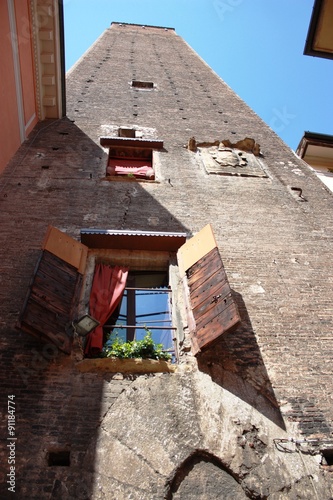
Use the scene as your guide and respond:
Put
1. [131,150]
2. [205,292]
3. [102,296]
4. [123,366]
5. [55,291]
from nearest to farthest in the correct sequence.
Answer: [123,366]
[55,291]
[205,292]
[102,296]
[131,150]

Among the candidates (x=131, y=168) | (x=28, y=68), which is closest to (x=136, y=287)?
(x=131, y=168)

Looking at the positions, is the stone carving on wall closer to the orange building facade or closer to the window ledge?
the orange building facade

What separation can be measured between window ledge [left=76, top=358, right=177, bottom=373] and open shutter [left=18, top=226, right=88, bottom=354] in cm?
25

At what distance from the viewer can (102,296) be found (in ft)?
17.0

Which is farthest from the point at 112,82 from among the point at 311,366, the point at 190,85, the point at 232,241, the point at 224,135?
the point at 311,366

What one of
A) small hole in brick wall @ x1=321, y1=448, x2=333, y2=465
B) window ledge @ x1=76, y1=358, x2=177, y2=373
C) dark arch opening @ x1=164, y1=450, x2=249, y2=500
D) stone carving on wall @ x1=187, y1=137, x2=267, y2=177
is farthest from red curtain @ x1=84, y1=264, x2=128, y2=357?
stone carving on wall @ x1=187, y1=137, x2=267, y2=177

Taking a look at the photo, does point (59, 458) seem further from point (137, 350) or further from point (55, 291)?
point (55, 291)

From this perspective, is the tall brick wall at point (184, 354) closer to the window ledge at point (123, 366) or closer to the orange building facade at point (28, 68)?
the window ledge at point (123, 366)

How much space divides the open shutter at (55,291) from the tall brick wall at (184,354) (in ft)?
0.94

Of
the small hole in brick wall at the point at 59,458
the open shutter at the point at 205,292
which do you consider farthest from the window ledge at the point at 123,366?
the small hole in brick wall at the point at 59,458

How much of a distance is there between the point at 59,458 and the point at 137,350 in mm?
1257

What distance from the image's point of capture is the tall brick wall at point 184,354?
12.0 feet

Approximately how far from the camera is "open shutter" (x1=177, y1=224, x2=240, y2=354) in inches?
173

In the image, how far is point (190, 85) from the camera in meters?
14.5
